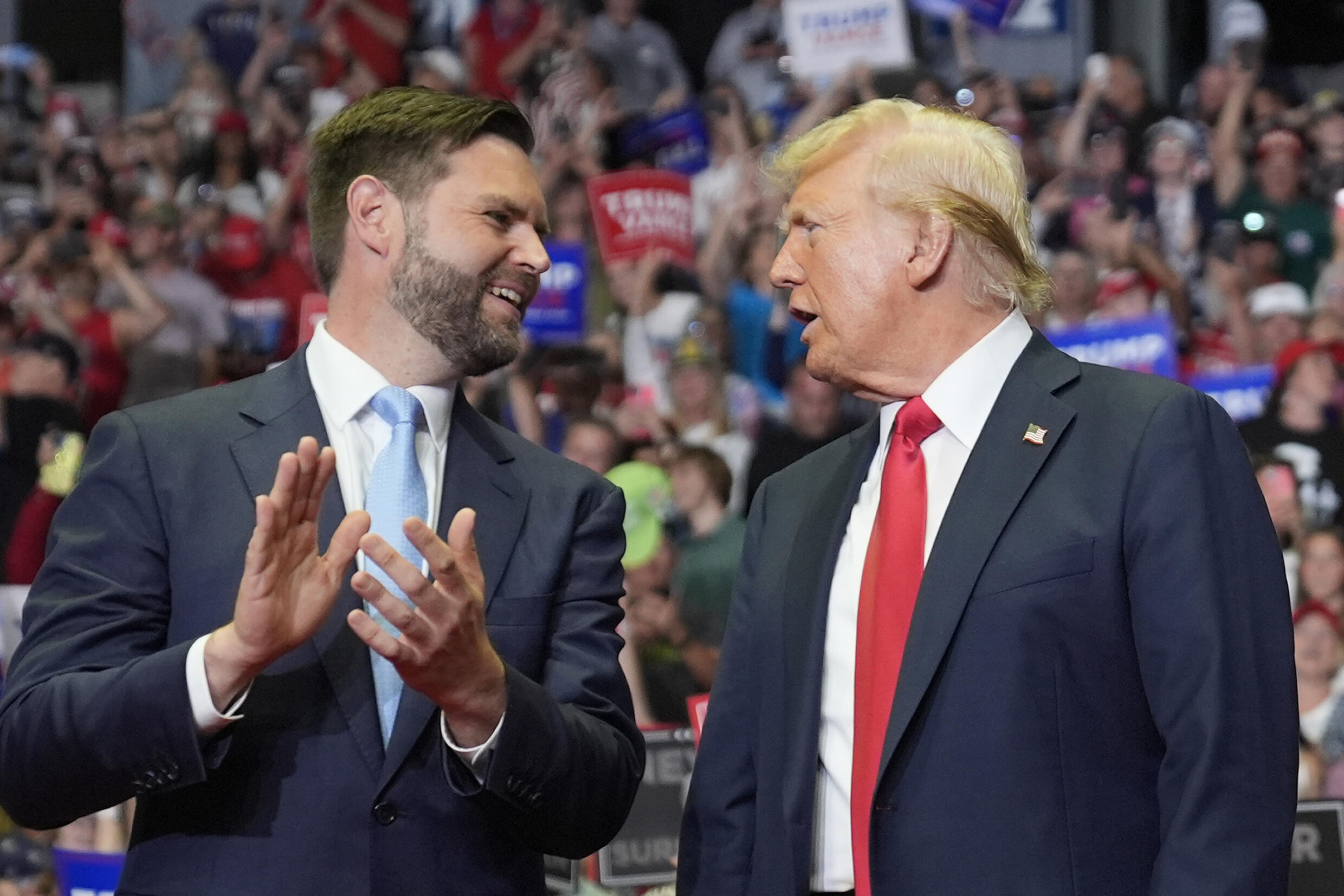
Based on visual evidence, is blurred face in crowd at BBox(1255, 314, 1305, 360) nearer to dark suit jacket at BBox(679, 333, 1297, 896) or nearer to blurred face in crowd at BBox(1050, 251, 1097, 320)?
blurred face in crowd at BBox(1050, 251, 1097, 320)

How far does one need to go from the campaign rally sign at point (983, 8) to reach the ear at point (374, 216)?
237 inches

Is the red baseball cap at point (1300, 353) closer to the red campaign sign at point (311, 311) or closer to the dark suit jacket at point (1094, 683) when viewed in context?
the red campaign sign at point (311, 311)

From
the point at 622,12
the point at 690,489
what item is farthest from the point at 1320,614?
the point at 622,12

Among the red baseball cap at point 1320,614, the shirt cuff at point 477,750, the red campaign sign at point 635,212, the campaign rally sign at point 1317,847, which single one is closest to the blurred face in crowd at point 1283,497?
the red baseball cap at point 1320,614

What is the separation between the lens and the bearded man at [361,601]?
7.54ft

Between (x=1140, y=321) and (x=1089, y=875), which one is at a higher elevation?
(x=1089, y=875)

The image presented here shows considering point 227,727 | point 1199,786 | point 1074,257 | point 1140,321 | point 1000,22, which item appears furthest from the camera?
point 1000,22

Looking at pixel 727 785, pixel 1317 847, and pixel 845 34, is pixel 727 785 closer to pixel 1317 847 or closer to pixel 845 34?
pixel 1317 847

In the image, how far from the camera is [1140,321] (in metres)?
6.25

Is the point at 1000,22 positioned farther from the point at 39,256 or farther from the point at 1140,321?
the point at 39,256

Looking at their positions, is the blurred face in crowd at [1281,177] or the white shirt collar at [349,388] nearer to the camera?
the white shirt collar at [349,388]

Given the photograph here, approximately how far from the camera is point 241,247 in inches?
338

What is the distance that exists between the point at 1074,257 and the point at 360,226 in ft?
15.7

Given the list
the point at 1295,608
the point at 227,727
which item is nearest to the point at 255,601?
the point at 227,727
